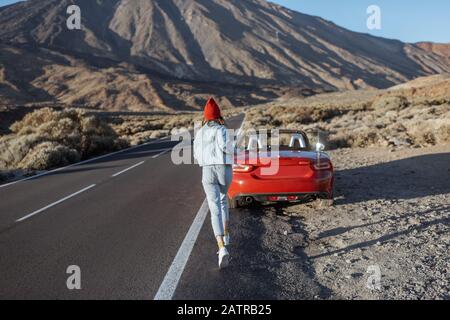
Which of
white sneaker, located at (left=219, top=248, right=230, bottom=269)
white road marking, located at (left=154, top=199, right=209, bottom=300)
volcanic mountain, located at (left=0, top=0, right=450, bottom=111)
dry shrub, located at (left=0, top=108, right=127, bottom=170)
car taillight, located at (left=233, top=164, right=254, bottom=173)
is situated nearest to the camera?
white road marking, located at (left=154, top=199, right=209, bottom=300)

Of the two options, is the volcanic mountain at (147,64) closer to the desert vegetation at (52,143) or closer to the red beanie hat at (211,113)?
the desert vegetation at (52,143)

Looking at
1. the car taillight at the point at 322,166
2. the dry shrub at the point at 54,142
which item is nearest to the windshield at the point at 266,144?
the car taillight at the point at 322,166

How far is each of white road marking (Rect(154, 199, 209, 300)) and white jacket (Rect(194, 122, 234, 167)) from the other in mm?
1198

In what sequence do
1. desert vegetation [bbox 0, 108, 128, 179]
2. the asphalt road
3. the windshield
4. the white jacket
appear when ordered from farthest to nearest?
1. desert vegetation [bbox 0, 108, 128, 179]
2. the windshield
3. the white jacket
4. the asphalt road

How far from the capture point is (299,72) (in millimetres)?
179625

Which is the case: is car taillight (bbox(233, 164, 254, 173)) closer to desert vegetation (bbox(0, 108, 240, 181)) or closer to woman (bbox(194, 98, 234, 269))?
woman (bbox(194, 98, 234, 269))

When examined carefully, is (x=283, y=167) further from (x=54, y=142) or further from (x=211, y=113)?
(x=54, y=142)

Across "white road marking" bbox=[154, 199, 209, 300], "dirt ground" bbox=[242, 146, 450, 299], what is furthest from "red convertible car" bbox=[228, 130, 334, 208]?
"white road marking" bbox=[154, 199, 209, 300]

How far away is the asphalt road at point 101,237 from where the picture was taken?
4.73m

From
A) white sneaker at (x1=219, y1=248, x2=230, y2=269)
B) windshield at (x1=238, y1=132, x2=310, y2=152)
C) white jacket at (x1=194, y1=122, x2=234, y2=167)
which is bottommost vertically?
white sneaker at (x1=219, y1=248, x2=230, y2=269)

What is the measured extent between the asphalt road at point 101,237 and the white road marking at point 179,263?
0.07 metres

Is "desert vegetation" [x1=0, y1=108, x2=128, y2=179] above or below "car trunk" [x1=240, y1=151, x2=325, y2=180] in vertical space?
below

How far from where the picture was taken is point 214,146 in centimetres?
519

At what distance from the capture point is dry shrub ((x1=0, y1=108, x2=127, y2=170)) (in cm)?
1795
